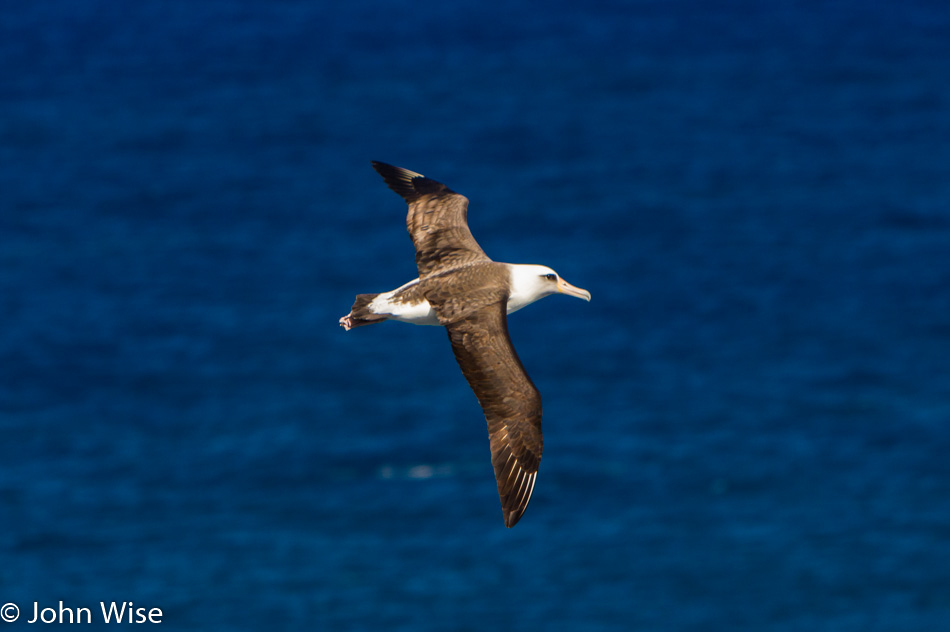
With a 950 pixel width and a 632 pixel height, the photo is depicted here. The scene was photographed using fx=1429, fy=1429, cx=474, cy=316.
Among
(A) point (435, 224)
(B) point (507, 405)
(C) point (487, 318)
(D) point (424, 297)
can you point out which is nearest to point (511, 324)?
(A) point (435, 224)

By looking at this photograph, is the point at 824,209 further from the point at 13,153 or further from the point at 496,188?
the point at 13,153

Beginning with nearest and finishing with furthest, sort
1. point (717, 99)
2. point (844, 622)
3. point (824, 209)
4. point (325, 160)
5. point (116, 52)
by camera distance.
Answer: point (844, 622)
point (824, 209)
point (325, 160)
point (717, 99)
point (116, 52)

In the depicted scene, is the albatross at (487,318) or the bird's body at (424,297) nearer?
the albatross at (487,318)

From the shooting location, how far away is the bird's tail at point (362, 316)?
15.5 m

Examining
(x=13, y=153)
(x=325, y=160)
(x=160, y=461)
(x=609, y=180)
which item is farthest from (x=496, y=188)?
(x=13, y=153)

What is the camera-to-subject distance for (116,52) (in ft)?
284

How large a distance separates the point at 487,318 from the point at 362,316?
1438 mm

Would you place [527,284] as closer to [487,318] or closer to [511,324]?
[487,318]

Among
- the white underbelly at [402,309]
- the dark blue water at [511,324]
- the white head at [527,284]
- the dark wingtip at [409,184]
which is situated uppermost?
the dark blue water at [511,324]

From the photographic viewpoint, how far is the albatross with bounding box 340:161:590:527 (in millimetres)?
14820

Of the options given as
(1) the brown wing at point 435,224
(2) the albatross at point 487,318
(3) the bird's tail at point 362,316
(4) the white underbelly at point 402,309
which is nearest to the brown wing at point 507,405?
(2) the albatross at point 487,318

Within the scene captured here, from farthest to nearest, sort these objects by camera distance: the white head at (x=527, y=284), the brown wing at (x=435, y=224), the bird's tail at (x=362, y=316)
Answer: the brown wing at (x=435, y=224), the white head at (x=527, y=284), the bird's tail at (x=362, y=316)

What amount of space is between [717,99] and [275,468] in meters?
38.4

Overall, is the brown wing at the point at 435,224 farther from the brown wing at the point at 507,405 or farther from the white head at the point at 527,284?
the brown wing at the point at 507,405
